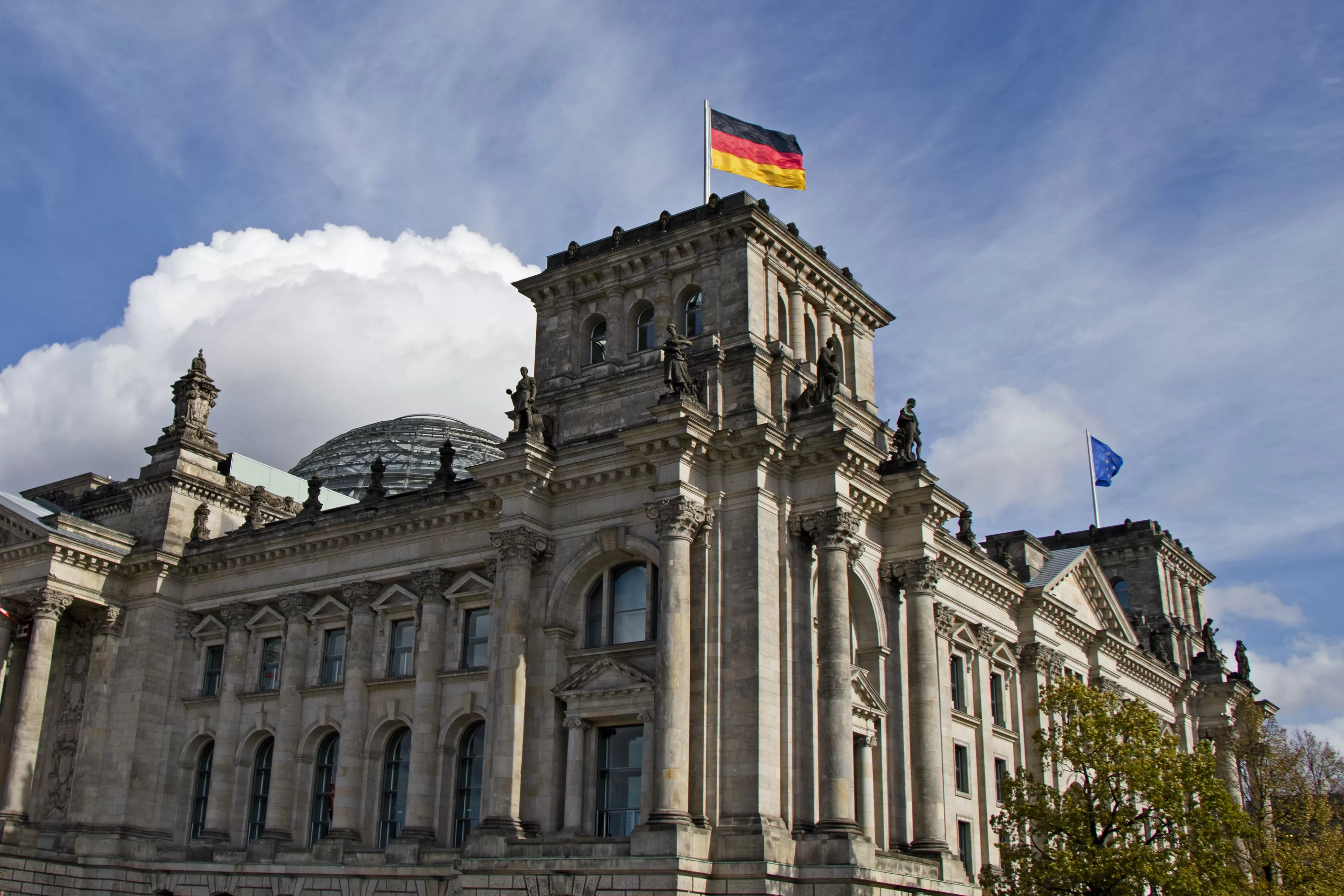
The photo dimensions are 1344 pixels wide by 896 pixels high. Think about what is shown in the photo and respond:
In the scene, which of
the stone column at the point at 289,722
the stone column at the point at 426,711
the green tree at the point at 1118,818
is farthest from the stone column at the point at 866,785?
the stone column at the point at 289,722

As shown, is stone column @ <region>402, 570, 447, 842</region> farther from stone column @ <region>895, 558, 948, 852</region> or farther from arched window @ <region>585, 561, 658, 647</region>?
stone column @ <region>895, 558, 948, 852</region>

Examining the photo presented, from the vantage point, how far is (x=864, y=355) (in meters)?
42.1

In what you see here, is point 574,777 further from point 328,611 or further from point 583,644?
point 328,611

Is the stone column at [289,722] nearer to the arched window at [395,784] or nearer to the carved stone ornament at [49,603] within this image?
the arched window at [395,784]

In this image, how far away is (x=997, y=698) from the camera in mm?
46781

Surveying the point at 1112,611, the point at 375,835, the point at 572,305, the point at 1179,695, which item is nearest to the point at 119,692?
the point at 375,835

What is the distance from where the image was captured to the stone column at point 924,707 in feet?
115

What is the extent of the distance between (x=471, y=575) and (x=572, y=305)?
8916 millimetres

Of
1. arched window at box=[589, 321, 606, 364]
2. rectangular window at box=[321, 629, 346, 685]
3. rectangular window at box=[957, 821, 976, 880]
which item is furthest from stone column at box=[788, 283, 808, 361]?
rectangular window at box=[321, 629, 346, 685]

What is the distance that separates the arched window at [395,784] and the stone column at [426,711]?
0.73 m

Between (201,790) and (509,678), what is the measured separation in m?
17.0

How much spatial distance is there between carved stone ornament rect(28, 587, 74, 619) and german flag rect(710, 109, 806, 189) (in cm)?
2700

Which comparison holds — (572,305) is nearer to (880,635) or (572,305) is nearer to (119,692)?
(880,635)

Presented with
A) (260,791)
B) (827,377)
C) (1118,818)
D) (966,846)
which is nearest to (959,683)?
(966,846)
